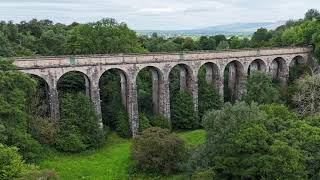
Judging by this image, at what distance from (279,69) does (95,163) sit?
3964cm

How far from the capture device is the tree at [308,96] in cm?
5741

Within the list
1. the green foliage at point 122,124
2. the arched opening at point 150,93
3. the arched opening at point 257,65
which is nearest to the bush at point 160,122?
the arched opening at point 150,93

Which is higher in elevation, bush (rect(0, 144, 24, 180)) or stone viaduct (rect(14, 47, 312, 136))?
stone viaduct (rect(14, 47, 312, 136))

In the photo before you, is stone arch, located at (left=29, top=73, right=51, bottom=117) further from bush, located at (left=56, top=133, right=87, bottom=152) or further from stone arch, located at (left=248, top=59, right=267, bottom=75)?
stone arch, located at (left=248, top=59, right=267, bottom=75)

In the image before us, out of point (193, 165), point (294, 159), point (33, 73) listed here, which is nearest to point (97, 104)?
point (33, 73)

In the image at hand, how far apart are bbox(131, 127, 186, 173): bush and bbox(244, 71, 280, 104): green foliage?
19.4 metres

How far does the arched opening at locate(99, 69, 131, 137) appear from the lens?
57.0 m

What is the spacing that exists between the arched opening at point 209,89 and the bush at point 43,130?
72.0ft

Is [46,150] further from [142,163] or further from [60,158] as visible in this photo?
[142,163]

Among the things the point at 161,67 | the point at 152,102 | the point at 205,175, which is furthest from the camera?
the point at 152,102

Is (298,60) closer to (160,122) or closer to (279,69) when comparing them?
(279,69)

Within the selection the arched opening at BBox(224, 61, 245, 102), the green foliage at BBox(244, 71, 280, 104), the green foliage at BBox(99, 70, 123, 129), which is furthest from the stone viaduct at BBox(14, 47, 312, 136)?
the green foliage at BBox(244, 71, 280, 104)

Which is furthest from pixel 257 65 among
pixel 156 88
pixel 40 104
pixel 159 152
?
pixel 40 104

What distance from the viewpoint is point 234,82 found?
70.2 m
